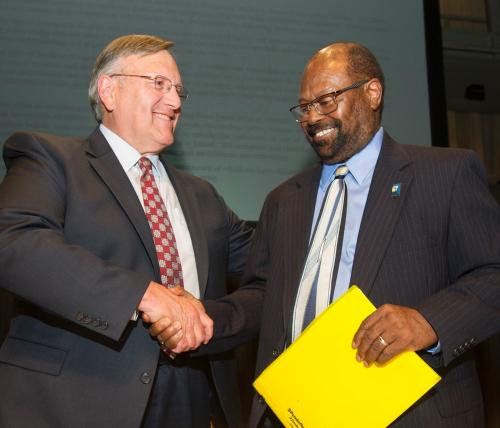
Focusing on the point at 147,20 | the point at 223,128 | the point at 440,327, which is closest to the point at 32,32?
the point at 147,20

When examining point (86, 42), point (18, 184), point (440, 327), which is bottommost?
point (440, 327)

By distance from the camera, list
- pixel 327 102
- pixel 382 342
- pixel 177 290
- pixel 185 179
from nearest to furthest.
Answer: pixel 382 342 < pixel 177 290 < pixel 327 102 < pixel 185 179

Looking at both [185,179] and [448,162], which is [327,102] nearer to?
[448,162]

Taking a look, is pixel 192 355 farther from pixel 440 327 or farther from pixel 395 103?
pixel 395 103

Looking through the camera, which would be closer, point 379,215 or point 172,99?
point 379,215

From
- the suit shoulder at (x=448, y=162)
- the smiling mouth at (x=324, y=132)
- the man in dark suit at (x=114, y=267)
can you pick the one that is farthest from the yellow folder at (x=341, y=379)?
the smiling mouth at (x=324, y=132)

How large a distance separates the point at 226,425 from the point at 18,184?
110 cm

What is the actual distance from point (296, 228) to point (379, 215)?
37 cm

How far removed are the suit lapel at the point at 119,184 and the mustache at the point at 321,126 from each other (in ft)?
2.21

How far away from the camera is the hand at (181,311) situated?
1975mm

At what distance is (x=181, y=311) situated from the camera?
203 cm

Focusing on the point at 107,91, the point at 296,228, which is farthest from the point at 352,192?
the point at 107,91

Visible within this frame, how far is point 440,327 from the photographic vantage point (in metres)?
1.78

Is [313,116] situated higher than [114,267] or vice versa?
[313,116]
